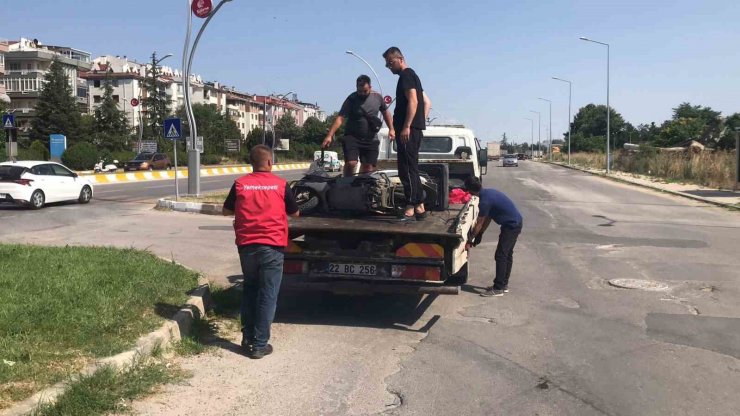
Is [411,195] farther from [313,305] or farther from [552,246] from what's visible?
[552,246]

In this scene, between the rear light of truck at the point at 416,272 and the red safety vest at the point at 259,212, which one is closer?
the red safety vest at the point at 259,212

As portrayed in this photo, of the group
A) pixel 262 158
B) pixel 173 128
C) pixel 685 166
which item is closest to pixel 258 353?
pixel 262 158

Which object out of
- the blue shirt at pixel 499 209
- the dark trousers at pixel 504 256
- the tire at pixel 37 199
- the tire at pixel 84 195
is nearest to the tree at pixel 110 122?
the tire at pixel 84 195

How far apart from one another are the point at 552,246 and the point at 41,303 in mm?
8632

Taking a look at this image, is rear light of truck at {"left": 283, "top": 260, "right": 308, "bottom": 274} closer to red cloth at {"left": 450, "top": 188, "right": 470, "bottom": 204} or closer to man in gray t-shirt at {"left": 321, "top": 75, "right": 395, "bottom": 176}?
man in gray t-shirt at {"left": 321, "top": 75, "right": 395, "bottom": 176}

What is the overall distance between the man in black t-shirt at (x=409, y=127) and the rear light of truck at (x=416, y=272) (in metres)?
0.69

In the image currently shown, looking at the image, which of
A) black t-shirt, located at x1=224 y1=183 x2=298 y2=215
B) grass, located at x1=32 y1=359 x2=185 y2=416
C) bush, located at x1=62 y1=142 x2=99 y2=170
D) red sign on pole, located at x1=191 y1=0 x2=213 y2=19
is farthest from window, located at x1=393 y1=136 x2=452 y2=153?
bush, located at x1=62 y1=142 x2=99 y2=170

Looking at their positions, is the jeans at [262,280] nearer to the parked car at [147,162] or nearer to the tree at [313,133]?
the parked car at [147,162]

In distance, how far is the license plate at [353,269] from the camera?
6.30 meters

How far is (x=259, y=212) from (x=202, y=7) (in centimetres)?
1674

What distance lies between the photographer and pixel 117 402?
416 cm

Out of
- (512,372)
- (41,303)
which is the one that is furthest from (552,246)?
(41,303)

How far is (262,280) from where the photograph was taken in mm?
5340

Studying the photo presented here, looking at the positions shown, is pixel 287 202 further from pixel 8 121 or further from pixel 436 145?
pixel 8 121
